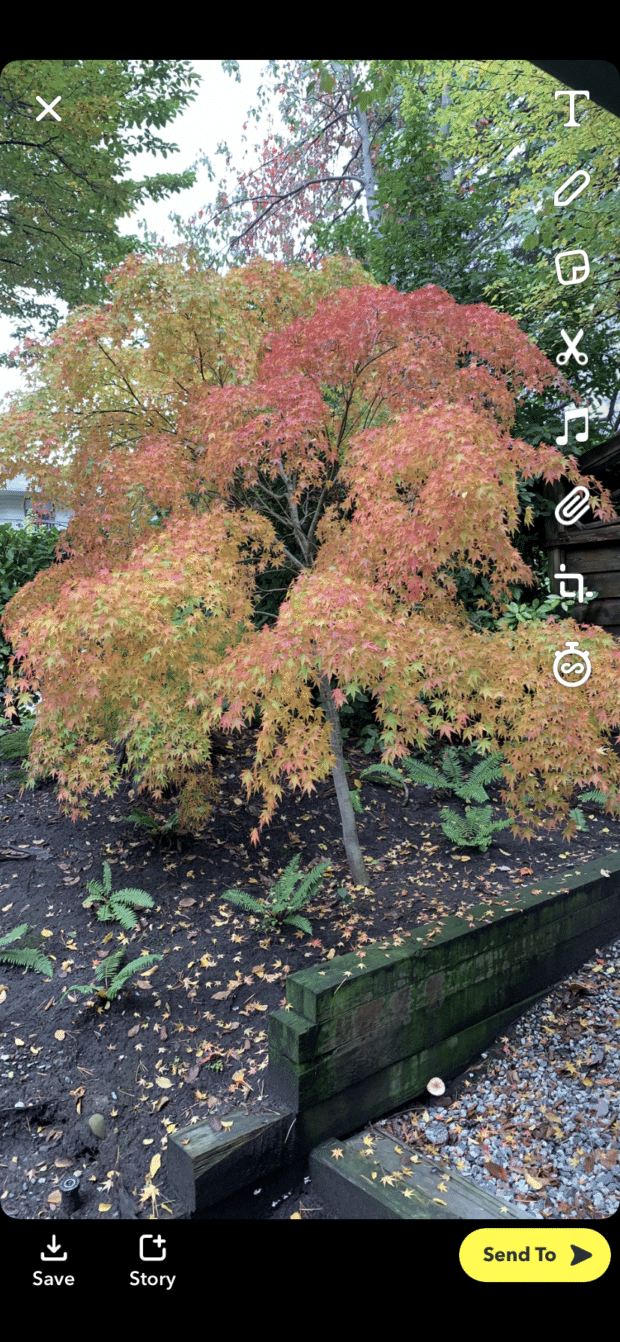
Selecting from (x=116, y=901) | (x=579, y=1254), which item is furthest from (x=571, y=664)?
(x=116, y=901)

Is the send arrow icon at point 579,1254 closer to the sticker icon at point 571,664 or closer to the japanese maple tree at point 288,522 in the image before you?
the japanese maple tree at point 288,522

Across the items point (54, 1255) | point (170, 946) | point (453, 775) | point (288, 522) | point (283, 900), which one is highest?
point (288, 522)

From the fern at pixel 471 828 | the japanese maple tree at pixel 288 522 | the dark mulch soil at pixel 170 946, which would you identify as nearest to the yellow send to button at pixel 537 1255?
the dark mulch soil at pixel 170 946

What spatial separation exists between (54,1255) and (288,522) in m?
3.89

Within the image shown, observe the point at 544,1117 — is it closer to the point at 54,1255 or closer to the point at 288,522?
the point at 54,1255

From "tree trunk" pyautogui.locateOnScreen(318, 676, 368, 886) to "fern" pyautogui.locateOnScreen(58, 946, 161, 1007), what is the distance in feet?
4.78

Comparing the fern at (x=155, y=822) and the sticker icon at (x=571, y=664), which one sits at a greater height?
the sticker icon at (x=571, y=664)

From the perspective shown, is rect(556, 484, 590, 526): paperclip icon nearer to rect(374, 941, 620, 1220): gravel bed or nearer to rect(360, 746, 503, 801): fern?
rect(360, 746, 503, 801): fern

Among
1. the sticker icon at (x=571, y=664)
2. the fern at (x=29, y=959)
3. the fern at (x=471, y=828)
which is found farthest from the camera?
the fern at (x=471, y=828)

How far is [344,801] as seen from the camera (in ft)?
15.0

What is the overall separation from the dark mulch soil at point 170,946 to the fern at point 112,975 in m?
0.06

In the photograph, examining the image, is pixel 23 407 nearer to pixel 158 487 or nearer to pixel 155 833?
pixel 158 487

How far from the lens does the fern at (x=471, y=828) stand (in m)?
5.23

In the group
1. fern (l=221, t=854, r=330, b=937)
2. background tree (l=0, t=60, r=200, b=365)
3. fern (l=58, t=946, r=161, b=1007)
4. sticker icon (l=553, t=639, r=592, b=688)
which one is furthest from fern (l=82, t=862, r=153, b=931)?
background tree (l=0, t=60, r=200, b=365)
